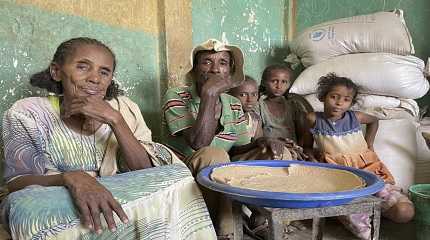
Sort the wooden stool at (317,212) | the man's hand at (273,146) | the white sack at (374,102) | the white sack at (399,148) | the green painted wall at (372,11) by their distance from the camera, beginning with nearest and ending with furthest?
the wooden stool at (317,212) → the man's hand at (273,146) → the white sack at (399,148) → the white sack at (374,102) → the green painted wall at (372,11)

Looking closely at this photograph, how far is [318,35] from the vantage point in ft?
9.55

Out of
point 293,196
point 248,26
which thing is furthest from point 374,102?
point 293,196

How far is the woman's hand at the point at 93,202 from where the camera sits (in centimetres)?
110

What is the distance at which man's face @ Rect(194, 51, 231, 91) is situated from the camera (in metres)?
2.05

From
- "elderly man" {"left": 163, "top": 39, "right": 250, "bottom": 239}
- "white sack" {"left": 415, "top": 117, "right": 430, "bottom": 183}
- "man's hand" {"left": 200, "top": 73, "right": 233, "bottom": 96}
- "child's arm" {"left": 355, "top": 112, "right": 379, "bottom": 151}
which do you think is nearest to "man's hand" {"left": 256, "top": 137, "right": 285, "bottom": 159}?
"elderly man" {"left": 163, "top": 39, "right": 250, "bottom": 239}

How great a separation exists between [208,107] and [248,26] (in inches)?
57.7

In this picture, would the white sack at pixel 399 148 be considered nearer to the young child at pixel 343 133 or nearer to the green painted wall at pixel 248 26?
the young child at pixel 343 133

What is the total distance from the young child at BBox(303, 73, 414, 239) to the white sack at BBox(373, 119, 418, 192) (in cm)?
9

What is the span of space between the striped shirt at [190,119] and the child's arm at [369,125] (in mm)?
803

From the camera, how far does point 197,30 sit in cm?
273

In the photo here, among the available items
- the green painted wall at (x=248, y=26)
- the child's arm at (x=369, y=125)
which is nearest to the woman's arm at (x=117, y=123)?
the green painted wall at (x=248, y=26)

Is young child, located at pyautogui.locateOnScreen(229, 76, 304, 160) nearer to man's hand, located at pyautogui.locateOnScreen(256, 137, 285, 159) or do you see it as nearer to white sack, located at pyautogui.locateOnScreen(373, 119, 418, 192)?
man's hand, located at pyautogui.locateOnScreen(256, 137, 285, 159)

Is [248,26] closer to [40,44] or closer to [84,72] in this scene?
[40,44]

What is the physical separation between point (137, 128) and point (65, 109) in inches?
12.1
